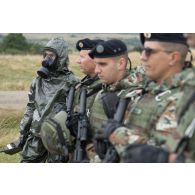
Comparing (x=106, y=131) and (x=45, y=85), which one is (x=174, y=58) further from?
(x=45, y=85)

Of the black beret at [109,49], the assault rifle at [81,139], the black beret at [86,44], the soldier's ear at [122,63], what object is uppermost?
the black beret at [109,49]

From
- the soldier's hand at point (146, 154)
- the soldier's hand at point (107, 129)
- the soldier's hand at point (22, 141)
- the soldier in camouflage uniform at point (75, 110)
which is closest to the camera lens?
the soldier's hand at point (146, 154)

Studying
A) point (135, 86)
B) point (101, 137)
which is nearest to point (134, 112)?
point (101, 137)

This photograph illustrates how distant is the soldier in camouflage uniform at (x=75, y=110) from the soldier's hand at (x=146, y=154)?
138 centimetres

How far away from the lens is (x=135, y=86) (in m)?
3.69

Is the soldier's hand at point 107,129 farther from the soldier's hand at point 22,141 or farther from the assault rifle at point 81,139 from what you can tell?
the soldier's hand at point 22,141

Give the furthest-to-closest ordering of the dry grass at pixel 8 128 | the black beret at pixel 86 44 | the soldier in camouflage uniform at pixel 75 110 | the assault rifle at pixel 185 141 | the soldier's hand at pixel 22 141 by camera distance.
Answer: the dry grass at pixel 8 128
the soldier's hand at pixel 22 141
the black beret at pixel 86 44
the soldier in camouflage uniform at pixel 75 110
the assault rifle at pixel 185 141

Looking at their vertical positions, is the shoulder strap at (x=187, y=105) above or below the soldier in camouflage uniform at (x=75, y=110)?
above

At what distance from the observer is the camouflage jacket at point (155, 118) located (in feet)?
8.99

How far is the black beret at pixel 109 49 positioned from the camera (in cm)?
376

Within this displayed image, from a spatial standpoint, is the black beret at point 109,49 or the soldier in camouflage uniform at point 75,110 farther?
the soldier in camouflage uniform at point 75,110

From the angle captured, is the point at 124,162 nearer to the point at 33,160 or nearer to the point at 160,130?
the point at 160,130

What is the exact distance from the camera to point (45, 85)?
18.1ft

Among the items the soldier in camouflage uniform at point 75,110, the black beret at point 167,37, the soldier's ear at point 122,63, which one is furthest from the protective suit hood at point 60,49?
the black beret at point 167,37
